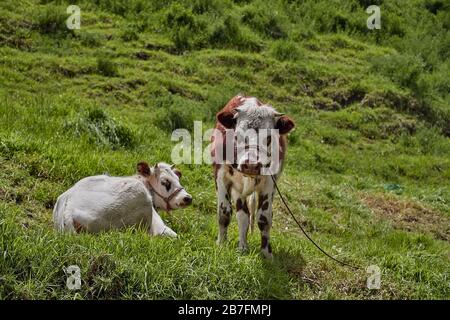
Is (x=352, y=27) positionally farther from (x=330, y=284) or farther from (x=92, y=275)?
(x=92, y=275)

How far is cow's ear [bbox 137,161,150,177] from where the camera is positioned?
22.6 ft

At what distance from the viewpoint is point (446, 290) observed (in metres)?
6.06

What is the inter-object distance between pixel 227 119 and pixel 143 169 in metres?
1.58

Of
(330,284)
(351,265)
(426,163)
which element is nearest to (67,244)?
(330,284)

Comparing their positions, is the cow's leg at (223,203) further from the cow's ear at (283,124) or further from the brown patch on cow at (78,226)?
the brown patch on cow at (78,226)

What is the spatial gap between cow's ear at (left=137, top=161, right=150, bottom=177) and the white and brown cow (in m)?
0.89

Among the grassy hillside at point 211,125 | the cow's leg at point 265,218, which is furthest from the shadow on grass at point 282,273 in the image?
the cow's leg at point 265,218

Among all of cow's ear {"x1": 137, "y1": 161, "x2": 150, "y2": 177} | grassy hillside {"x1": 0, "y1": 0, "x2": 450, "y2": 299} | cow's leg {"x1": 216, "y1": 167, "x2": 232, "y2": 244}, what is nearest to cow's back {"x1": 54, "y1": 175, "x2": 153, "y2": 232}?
grassy hillside {"x1": 0, "y1": 0, "x2": 450, "y2": 299}

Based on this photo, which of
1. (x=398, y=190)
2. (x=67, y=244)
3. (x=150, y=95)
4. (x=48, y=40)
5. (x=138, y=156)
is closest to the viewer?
(x=67, y=244)

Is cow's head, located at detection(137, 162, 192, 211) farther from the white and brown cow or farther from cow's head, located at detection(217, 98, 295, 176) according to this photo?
cow's head, located at detection(217, 98, 295, 176)

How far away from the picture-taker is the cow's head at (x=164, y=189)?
696 cm

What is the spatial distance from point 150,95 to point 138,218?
24.4 feet

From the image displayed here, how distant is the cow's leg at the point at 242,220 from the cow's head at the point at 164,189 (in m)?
1.01

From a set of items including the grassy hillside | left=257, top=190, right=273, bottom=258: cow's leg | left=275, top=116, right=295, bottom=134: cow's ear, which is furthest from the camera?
left=257, top=190, right=273, bottom=258: cow's leg
